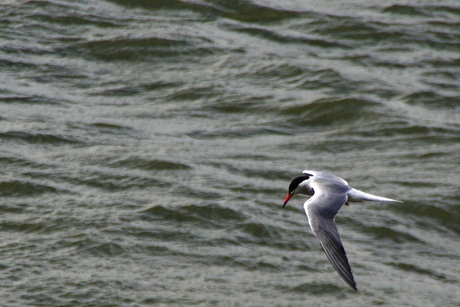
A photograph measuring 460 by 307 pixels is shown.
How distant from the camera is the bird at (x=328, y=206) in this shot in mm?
4875

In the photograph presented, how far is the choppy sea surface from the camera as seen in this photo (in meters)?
6.27

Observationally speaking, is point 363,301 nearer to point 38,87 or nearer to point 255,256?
point 255,256

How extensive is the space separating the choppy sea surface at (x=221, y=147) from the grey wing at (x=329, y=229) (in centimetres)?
94

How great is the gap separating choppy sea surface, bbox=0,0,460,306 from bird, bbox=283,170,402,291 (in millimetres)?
790

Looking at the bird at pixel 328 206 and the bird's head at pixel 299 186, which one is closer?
the bird at pixel 328 206

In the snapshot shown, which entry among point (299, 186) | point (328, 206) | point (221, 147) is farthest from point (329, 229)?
point (221, 147)

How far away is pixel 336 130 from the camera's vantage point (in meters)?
8.63

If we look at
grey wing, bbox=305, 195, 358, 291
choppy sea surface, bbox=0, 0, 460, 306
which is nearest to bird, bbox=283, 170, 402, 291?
grey wing, bbox=305, 195, 358, 291

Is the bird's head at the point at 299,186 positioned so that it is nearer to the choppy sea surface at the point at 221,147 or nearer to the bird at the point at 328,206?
the bird at the point at 328,206

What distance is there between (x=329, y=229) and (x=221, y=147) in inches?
120

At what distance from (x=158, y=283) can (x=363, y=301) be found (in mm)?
1438

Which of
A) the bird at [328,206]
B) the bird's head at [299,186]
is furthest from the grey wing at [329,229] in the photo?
the bird's head at [299,186]

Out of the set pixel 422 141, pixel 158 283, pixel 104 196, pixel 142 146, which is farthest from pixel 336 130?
pixel 158 283

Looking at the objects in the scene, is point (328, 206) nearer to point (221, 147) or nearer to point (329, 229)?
point (329, 229)
